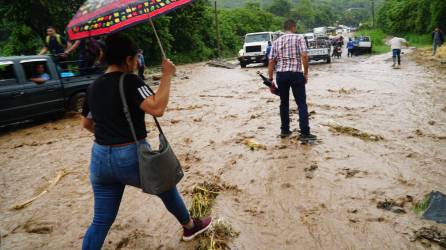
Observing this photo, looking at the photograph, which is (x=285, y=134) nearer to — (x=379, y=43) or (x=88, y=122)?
(x=88, y=122)

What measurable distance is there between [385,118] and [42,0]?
51.7 ft

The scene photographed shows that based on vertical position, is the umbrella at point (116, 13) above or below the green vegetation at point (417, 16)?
above

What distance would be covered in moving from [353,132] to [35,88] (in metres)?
7.00

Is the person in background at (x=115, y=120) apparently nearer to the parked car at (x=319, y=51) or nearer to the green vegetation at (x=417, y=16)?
the parked car at (x=319, y=51)

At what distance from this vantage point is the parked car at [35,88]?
8.00 metres

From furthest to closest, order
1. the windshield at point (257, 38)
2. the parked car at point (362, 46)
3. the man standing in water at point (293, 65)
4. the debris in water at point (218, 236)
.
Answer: the parked car at point (362, 46)
the windshield at point (257, 38)
the man standing in water at point (293, 65)
the debris in water at point (218, 236)

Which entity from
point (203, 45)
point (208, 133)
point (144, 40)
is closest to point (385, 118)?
point (208, 133)

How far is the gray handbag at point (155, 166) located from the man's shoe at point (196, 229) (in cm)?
73

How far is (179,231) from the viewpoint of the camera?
3613 millimetres

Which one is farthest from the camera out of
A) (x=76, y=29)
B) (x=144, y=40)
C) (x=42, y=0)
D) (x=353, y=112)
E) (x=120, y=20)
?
(x=144, y=40)

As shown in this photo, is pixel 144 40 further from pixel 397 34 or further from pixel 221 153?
pixel 397 34

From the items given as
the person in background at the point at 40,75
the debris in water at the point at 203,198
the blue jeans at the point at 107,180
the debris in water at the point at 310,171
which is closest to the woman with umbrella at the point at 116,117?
the blue jeans at the point at 107,180

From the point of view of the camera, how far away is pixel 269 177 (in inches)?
189

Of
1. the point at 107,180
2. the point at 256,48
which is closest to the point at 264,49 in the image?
the point at 256,48
